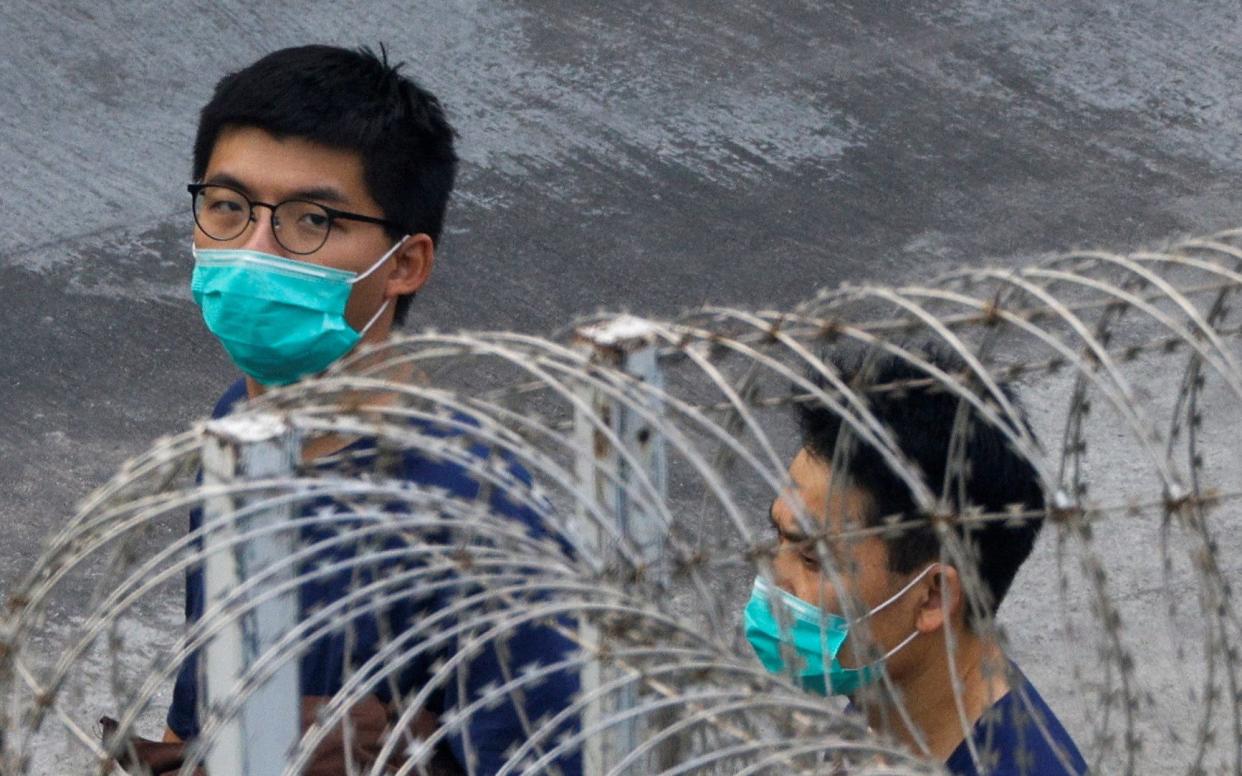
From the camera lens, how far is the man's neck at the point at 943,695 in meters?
2.44

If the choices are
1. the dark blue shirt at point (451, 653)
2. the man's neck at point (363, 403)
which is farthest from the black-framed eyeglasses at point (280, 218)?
the dark blue shirt at point (451, 653)

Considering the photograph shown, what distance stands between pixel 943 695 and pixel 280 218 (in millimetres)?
1170

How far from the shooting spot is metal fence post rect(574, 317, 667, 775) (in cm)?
220

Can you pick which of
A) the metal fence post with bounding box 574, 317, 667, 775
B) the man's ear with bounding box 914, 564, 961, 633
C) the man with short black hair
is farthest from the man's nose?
the man's ear with bounding box 914, 564, 961, 633

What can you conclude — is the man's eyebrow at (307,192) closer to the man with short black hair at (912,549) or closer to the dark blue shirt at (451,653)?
the dark blue shirt at (451,653)

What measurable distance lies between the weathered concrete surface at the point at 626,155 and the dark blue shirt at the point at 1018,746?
11.7ft

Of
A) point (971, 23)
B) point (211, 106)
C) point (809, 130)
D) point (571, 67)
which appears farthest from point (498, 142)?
point (211, 106)

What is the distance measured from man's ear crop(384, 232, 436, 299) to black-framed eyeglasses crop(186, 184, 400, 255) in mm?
103

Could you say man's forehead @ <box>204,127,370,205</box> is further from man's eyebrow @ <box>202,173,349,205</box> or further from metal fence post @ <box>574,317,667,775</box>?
metal fence post @ <box>574,317,667,775</box>

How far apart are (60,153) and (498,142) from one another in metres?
1.77

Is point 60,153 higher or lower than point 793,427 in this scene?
lower

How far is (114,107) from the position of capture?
788 centimetres

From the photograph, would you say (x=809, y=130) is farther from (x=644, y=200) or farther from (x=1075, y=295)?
(x=1075, y=295)

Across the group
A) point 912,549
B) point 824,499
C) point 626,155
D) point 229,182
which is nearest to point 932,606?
point 912,549
